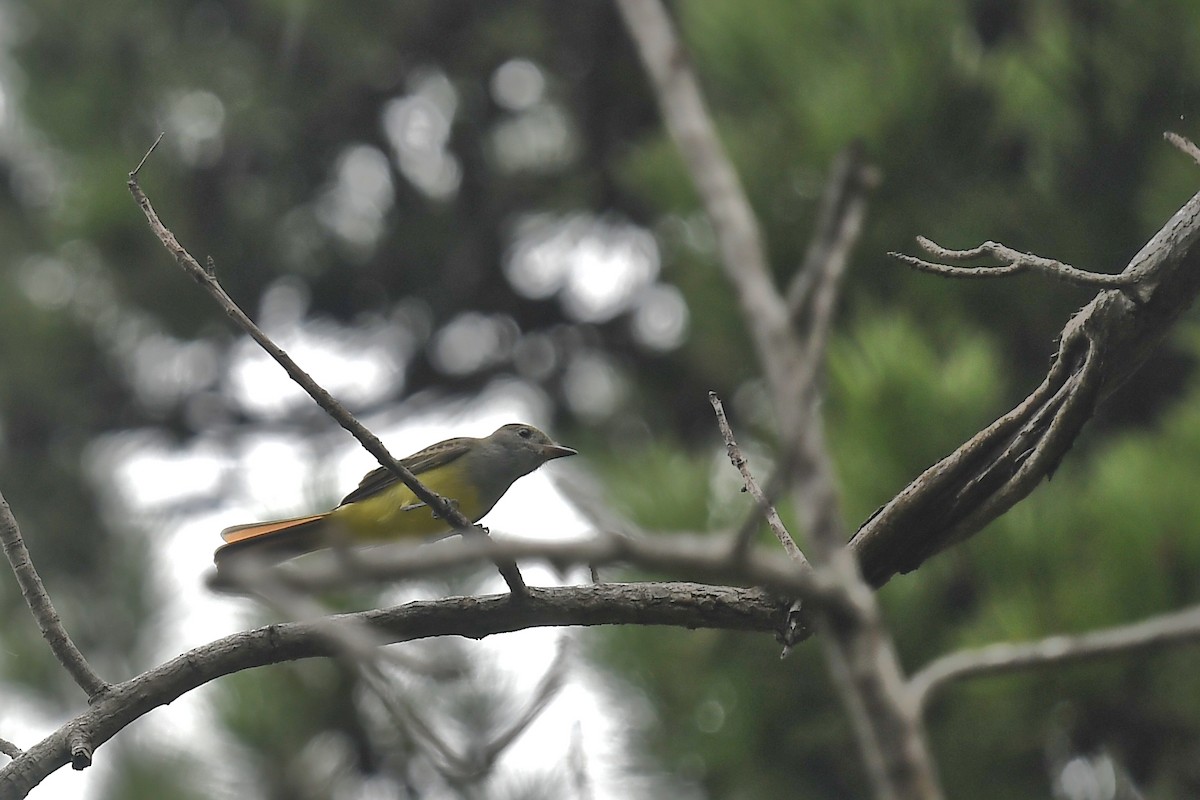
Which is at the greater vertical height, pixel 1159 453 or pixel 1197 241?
pixel 1159 453

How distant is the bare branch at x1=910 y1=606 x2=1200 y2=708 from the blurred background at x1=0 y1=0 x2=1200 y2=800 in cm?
24

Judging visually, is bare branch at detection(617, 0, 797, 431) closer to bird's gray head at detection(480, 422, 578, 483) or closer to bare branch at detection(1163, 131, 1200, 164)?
bare branch at detection(1163, 131, 1200, 164)

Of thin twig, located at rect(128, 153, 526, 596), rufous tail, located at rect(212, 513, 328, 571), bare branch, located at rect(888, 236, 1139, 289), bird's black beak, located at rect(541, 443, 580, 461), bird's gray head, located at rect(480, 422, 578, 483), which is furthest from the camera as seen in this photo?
bird's black beak, located at rect(541, 443, 580, 461)

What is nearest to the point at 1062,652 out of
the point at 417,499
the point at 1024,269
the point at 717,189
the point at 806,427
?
the point at 806,427

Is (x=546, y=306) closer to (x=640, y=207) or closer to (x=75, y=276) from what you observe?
(x=640, y=207)

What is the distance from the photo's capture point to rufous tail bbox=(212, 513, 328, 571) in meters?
2.82

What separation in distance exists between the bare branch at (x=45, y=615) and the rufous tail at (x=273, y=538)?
1282 millimetres

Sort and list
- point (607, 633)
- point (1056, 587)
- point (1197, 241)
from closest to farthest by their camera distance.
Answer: point (1197, 241)
point (1056, 587)
point (607, 633)

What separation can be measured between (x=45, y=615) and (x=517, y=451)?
2104mm

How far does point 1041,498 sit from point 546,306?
141 inches

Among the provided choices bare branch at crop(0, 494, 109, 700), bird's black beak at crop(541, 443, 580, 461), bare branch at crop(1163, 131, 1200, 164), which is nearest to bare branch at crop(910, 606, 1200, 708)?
bare branch at crop(1163, 131, 1200, 164)

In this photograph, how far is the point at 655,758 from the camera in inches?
132

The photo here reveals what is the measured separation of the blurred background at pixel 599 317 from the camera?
284 cm

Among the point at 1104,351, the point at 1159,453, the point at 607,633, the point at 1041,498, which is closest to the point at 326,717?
the point at 607,633
